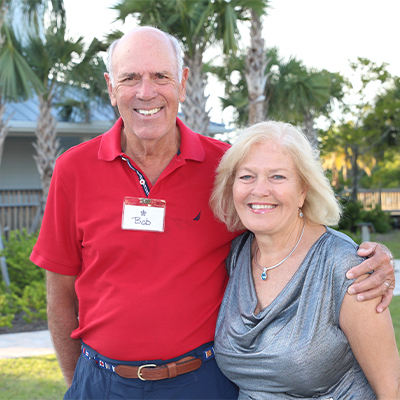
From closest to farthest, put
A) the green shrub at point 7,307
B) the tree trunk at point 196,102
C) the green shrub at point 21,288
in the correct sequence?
the green shrub at point 7,307, the green shrub at point 21,288, the tree trunk at point 196,102

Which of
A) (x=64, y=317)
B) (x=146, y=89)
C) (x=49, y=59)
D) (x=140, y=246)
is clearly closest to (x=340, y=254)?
(x=140, y=246)

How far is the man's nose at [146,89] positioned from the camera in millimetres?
2258

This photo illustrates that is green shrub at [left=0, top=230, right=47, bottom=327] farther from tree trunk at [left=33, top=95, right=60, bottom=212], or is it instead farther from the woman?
the woman

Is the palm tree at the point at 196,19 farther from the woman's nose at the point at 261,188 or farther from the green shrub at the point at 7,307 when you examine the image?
the woman's nose at the point at 261,188

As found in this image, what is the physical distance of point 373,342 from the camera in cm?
191

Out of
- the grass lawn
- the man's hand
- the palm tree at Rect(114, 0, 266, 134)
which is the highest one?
the palm tree at Rect(114, 0, 266, 134)

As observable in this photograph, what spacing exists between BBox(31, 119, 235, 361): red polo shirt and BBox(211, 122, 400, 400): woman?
0.12 meters

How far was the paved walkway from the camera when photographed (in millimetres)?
5375

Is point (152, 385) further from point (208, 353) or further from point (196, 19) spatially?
point (196, 19)

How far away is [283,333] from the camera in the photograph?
2021 mm

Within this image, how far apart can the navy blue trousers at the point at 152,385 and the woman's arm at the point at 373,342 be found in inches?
27.2

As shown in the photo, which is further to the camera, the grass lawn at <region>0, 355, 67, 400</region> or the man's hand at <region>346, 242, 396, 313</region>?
the grass lawn at <region>0, 355, 67, 400</region>

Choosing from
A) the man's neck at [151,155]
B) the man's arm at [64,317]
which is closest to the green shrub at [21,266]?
the man's arm at [64,317]

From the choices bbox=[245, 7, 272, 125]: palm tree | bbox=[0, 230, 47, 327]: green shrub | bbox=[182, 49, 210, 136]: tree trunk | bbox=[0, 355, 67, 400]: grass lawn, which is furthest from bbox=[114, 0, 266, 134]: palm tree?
bbox=[0, 355, 67, 400]: grass lawn
